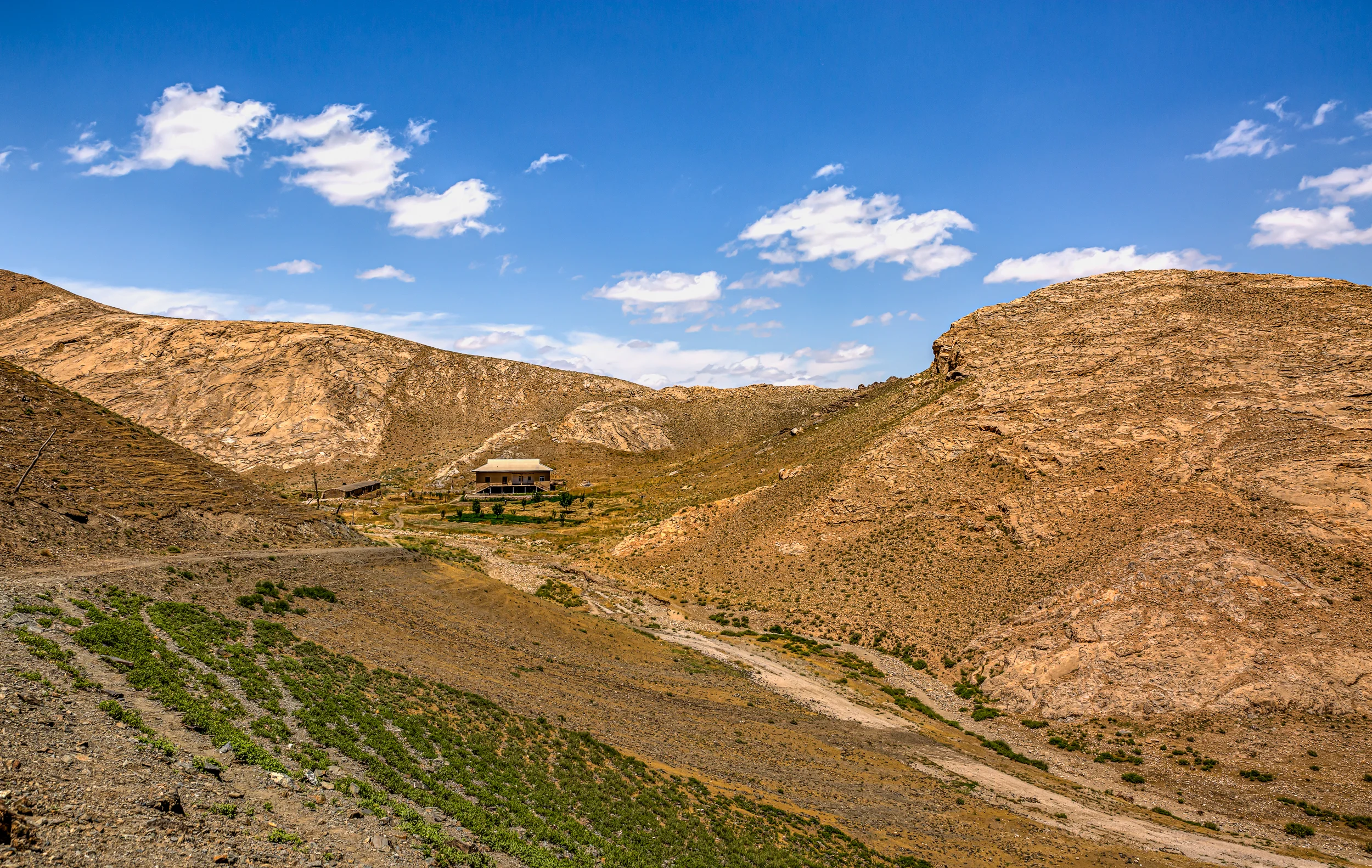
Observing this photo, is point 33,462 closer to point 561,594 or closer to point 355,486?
point 561,594

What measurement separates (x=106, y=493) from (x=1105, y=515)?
178 feet

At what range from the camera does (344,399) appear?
107312mm

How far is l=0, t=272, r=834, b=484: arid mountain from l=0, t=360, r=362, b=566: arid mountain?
57.2m

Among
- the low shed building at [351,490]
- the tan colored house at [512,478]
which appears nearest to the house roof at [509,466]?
the tan colored house at [512,478]

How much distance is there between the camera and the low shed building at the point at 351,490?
79875 millimetres

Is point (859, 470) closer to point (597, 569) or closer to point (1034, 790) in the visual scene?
point (597, 569)

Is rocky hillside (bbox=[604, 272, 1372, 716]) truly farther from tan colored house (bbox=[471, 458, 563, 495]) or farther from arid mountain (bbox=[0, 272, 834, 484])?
arid mountain (bbox=[0, 272, 834, 484])

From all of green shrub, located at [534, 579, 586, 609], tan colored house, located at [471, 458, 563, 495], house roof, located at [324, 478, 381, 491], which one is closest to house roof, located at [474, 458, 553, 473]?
tan colored house, located at [471, 458, 563, 495]

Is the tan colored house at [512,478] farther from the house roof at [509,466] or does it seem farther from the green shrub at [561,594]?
the green shrub at [561,594]

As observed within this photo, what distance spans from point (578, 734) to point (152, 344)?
13010 centimetres

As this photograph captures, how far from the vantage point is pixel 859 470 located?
2110 inches

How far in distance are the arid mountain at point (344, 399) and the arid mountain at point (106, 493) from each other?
57.2 m

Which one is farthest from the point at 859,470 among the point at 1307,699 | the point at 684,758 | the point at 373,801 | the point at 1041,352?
the point at 373,801

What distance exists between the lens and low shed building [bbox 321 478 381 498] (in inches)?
3145
